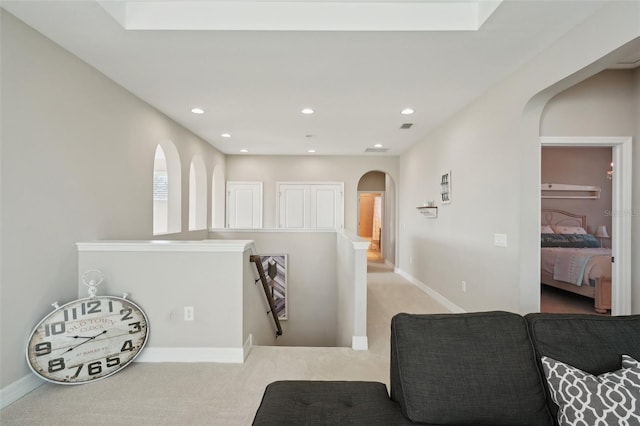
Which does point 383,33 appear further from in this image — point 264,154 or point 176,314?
point 264,154

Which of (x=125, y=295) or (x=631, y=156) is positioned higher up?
(x=631, y=156)

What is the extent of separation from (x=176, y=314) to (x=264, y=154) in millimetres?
5071

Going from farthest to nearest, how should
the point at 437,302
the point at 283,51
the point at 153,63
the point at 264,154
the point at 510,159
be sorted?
the point at 264,154 → the point at 437,302 → the point at 510,159 → the point at 153,63 → the point at 283,51

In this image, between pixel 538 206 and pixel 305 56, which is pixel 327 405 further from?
pixel 538 206

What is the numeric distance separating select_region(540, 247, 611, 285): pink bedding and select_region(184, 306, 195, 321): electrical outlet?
15.9 ft

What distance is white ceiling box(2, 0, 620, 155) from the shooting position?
2.24 meters

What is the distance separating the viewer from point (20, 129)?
220 cm

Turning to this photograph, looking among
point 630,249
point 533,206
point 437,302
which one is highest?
point 533,206

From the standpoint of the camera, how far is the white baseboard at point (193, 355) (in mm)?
2685

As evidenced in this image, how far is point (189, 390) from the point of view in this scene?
2.24m

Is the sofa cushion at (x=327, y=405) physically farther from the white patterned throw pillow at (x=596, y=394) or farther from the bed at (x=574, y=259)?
the bed at (x=574, y=259)

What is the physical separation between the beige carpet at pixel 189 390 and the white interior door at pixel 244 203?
15.4ft

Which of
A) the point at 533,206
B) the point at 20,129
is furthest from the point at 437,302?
the point at 20,129

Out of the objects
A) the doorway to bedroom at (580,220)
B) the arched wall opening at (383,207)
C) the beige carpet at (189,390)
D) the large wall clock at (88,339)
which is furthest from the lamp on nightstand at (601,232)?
the large wall clock at (88,339)
